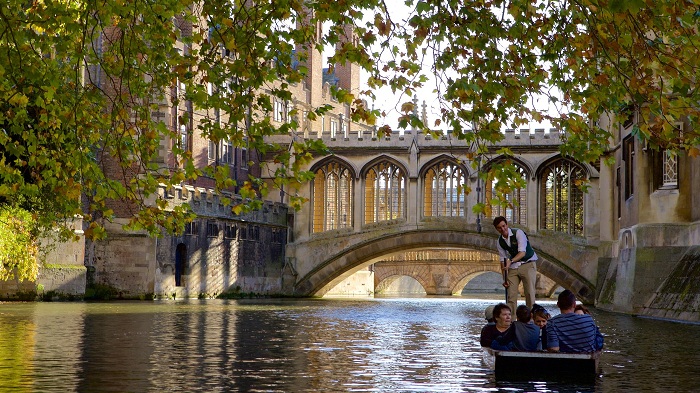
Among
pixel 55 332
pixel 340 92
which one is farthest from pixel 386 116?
pixel 55 332

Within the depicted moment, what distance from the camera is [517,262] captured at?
13.6 m

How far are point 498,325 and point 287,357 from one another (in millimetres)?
2389

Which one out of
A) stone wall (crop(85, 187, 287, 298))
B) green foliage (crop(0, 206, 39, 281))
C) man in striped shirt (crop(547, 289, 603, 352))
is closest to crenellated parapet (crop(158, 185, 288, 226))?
stone wall (crop(85, 187, 287, 298))

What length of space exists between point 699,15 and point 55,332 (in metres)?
11.1

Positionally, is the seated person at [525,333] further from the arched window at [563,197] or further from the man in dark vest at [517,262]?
the arched window at [563,197]

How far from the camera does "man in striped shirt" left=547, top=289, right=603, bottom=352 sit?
10.6 m

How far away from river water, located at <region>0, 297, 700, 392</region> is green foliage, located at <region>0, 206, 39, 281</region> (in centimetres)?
762

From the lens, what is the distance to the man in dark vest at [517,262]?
1358cm

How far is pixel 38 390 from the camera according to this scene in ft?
29.1

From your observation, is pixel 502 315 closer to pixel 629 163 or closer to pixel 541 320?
pixel 541 320

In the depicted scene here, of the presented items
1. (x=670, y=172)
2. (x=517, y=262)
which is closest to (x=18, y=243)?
(x=670, y=172)

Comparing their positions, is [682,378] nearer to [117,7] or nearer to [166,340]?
[117,7]

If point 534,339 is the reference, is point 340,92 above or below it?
above

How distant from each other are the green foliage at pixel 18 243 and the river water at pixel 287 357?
25.0ft
